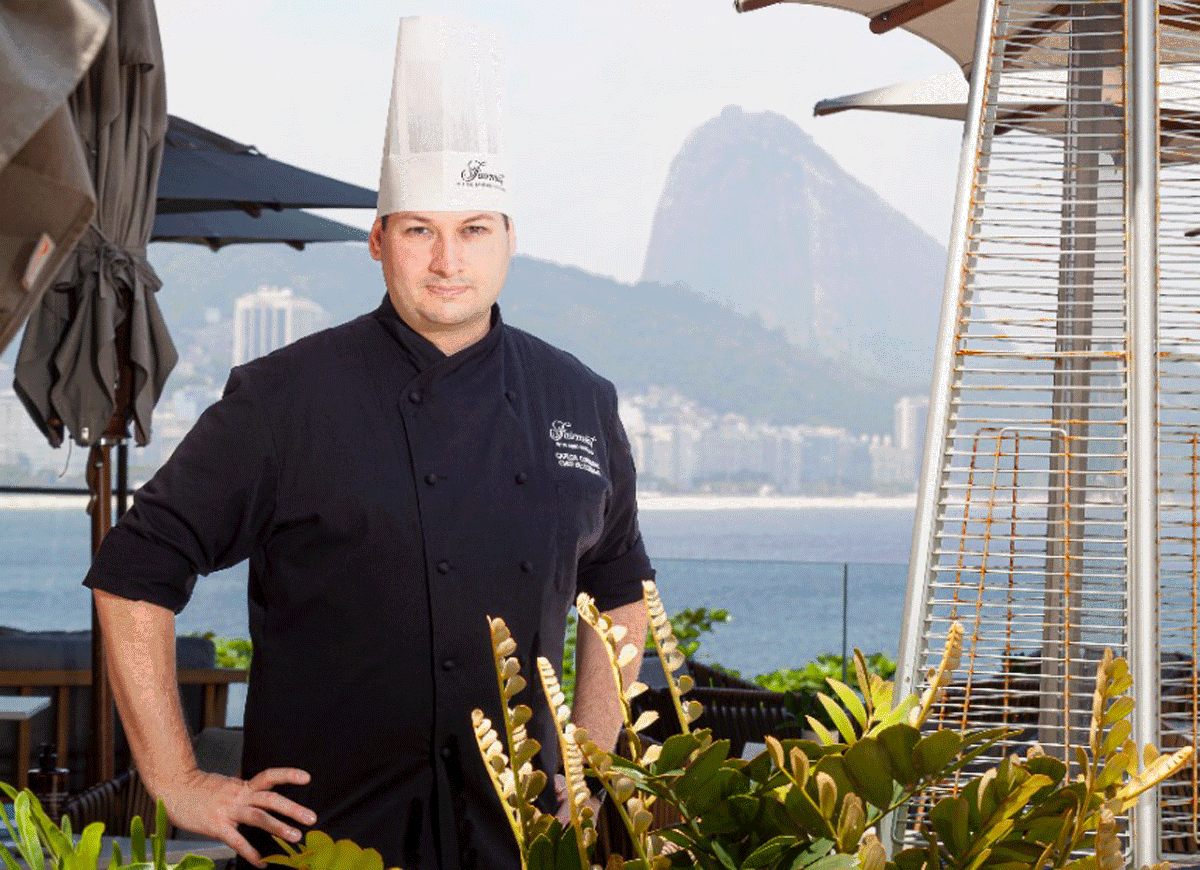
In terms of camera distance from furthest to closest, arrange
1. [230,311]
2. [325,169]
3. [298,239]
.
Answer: [325,169] → [230,311] → [298,239]

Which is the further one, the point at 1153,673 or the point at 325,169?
the point at 325,169

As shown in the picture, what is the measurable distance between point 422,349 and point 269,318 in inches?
2216

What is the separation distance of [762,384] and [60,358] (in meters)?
55.0

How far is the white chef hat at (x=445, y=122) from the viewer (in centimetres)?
208

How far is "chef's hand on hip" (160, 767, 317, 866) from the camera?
1.80m

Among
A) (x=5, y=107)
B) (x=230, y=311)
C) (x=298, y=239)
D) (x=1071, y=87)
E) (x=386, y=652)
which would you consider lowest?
(x=386, y=652)

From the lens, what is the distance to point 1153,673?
1.75 metres

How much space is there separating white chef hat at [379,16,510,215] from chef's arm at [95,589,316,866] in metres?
0.57

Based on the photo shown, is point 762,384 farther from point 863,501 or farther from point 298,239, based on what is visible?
point 298,239

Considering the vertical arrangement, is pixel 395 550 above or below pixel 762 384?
below

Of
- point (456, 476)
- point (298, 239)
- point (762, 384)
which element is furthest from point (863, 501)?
point (456, 476)

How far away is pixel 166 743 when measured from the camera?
1.87 m

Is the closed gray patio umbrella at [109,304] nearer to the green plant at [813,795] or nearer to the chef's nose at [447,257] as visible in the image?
the chef's nose at [447,257]

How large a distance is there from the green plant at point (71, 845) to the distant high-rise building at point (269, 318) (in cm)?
5415
